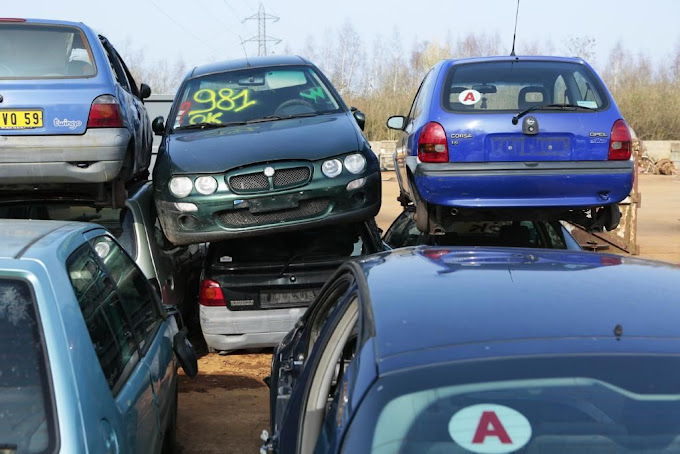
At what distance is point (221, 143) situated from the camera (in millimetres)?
7734

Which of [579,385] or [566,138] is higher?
[579,385]

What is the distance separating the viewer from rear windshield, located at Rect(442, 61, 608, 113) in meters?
7.78

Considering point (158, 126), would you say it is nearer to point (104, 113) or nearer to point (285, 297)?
point (104, 113)

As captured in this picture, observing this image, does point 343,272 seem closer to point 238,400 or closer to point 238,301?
point 238,400

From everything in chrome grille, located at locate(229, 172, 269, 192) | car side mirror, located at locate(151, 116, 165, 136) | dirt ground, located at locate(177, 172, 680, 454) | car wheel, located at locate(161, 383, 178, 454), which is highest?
chrome grille, located at locate(229, 172, 269, 192)

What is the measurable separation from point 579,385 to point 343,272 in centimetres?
142

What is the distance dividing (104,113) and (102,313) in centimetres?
421

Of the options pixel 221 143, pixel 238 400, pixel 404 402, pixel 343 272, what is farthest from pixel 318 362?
pixel 221 143

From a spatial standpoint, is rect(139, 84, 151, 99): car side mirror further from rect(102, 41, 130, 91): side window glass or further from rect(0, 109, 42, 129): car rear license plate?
rect(0, 109, 42, 129): car rear license plate

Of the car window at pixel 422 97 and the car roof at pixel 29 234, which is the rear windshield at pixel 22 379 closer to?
the car roof at pixel 29 234

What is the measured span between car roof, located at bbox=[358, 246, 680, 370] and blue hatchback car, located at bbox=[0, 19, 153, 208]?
4462mm

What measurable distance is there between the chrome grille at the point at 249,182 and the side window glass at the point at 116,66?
1.68 meters

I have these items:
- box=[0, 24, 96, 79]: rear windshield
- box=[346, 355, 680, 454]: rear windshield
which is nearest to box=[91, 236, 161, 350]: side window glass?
box=[346, 355, 680, 454]: rear windshield

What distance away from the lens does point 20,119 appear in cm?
723
